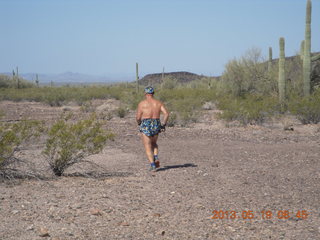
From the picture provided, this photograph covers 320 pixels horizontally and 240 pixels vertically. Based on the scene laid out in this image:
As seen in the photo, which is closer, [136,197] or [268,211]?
[268,211]

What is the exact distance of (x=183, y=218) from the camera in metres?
6.09

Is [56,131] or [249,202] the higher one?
[56,131]

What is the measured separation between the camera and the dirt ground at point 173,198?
557cm

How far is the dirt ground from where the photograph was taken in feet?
18.3

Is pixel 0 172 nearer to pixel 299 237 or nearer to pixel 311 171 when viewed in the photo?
pixel 299 237

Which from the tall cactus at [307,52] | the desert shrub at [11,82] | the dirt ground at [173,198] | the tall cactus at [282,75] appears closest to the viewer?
the dirt ground at [173,198]

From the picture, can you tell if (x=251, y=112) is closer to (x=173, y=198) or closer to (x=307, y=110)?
(x=307, y=110)

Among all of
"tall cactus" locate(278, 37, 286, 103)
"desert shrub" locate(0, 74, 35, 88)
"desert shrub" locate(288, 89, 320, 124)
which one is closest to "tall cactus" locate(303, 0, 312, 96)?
"tall cactus" locate(278, 37, 286, 103)

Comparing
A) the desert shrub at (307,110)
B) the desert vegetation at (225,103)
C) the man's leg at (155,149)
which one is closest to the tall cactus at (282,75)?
the desert vegetation at (225,103)

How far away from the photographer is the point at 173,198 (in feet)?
23.3

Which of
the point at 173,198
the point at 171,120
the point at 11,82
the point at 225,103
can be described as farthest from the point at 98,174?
the point at 11,82

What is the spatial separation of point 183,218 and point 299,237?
4.78 feet

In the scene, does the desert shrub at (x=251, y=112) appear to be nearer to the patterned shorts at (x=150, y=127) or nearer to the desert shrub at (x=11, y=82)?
the patterned shorts at (x=150, y=127)

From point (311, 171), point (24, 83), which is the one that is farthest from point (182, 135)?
point (24, 83)
